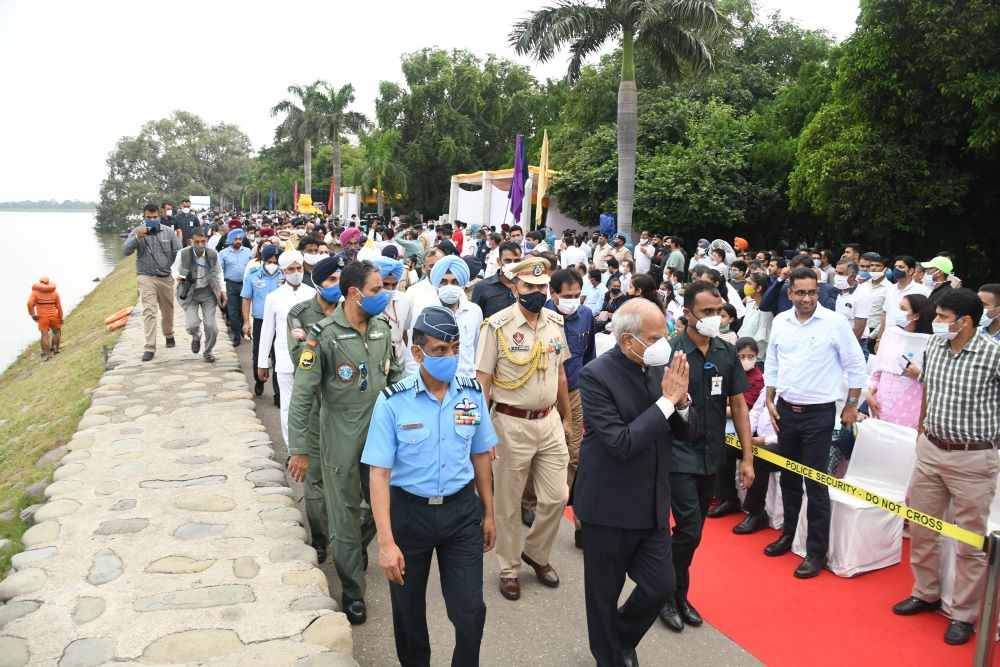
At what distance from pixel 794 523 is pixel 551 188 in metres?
20.5

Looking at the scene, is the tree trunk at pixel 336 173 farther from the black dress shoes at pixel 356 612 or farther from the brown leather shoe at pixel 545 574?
the black dress shoes at pixel 356 612

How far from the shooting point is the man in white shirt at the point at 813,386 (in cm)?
519

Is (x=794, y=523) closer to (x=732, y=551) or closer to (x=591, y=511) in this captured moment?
(x=732, y=551)

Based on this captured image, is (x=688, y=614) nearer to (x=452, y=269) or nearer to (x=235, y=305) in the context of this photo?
(x=452, y=269)

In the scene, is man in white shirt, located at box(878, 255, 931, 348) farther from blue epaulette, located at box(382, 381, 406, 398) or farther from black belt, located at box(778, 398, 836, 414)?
blue epaulette, located at box(382, 381, 406, 398)

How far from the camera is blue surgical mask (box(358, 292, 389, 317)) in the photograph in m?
4.36

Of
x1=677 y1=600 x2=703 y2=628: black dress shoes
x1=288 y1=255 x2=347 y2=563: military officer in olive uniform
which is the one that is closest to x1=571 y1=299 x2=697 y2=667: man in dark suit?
x1=677 y1=600 x2=703 y2=628: black dress shoes

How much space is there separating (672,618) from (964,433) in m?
1.95

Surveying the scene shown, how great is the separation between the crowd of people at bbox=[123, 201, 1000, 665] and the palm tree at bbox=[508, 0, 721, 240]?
1181 cm

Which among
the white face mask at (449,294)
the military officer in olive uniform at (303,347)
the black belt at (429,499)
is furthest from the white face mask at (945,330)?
the military officer in olive uniform at (303,347)

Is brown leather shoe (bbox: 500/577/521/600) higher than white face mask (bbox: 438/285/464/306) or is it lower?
lower

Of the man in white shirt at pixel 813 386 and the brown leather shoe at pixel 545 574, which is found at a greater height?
the man in white shirt at pixel 813 386

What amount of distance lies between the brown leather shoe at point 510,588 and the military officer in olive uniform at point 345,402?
0.88 meters

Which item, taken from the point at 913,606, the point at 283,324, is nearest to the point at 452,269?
the point at 283,324
